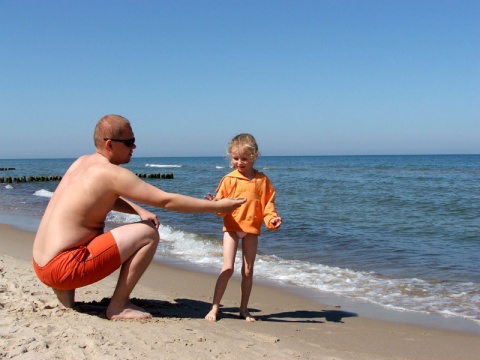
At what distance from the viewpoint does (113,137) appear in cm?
386

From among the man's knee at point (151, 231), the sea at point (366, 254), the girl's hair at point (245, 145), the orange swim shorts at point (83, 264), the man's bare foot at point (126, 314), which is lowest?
the sea at point (366, 254)

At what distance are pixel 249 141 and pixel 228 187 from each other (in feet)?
1.52

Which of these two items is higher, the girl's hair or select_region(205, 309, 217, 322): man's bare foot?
the girl's hair

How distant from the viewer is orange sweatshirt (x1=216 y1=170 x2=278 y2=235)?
181 inches

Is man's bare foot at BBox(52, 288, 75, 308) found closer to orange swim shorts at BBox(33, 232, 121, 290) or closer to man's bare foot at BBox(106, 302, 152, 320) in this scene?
orange swim shorts at BBox(33, 232, 121, 290)

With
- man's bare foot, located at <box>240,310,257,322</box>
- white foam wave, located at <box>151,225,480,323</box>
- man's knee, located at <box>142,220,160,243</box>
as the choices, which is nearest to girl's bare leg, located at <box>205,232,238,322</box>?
man's bare foot, located at <box>240,310,257,322</box>

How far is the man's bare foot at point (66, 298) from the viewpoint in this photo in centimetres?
402

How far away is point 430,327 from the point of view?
196 inches

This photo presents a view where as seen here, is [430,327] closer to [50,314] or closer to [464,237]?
[50,314]

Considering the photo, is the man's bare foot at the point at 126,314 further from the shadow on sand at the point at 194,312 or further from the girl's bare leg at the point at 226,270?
the girl's bare leg at the point at 226,270

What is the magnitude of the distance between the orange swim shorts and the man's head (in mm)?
621

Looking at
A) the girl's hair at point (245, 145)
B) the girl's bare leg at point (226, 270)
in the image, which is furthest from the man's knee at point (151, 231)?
the girl's hair at point (245, 145)

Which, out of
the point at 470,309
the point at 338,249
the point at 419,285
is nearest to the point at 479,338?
the point at 470,309

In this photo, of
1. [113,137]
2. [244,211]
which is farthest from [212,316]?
[113,137]
